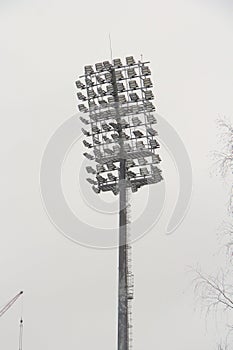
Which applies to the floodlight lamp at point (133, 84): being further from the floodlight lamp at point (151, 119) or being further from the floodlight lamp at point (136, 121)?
the floodlight lamp at point (151, 119)

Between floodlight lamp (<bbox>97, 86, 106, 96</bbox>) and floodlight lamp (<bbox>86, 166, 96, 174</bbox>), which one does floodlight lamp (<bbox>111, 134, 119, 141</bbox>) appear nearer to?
floodlight lamp (<bbox>86, 166, 96, 174</bbox>)

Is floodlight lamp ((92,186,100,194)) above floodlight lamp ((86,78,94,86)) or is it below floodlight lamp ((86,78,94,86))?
below

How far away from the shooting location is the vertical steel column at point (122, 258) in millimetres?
41719

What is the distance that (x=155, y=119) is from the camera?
155ft

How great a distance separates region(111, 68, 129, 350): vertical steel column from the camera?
137 feet

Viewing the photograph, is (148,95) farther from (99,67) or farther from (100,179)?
(100,179)

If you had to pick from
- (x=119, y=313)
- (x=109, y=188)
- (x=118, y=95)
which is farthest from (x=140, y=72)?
(x=119, y=313)

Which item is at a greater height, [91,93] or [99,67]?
[99,67]

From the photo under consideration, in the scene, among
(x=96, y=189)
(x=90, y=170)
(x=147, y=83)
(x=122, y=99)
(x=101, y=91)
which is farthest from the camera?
(x=96, y=189)

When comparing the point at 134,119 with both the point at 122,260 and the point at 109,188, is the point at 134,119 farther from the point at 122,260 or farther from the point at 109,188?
the point at 122,260

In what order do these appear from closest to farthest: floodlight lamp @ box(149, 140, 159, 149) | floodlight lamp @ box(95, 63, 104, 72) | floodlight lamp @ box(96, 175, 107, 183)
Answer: floodlight lamp @ box(149, 140, 159, 149) → floodlight lamp @ box(95, 63, 104, 72) → floodlight lamp @ box(96, 175, 107, 183)

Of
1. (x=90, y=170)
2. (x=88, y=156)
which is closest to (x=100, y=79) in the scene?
(x=88, y=156)

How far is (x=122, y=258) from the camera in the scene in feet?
143

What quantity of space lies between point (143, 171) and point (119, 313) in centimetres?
999
